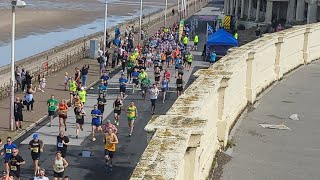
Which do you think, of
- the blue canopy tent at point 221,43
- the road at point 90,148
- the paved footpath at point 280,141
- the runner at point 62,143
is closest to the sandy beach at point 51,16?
the blue canopy tent at point 221,43

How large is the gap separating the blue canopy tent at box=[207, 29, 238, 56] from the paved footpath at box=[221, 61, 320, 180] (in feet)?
A: 53.7

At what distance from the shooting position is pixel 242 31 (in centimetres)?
5538

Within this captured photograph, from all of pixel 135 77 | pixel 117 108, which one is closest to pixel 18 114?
pixel 117 108

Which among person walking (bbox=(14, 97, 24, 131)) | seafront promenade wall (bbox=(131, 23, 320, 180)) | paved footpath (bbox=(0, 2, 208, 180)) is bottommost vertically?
paved footpath (bbox=(0, 2, 208, 180))

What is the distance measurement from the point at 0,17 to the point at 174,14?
26.0 m

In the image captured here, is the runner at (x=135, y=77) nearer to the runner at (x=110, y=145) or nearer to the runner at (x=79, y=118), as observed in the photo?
the runner at (x=79, y=118)

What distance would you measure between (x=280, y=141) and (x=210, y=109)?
3277mm

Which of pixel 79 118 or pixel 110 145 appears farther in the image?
pixel 79 118

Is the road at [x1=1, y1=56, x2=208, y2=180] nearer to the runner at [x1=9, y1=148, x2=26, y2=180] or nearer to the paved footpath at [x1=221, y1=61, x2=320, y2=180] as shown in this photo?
the runner at [x1=9, y1=148, x2=26, y2=180]

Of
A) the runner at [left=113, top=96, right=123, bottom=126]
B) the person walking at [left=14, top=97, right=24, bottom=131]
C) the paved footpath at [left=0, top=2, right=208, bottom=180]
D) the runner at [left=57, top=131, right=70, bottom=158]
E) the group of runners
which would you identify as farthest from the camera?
the runner at [left=113, top=96, right=123, bottom=126]

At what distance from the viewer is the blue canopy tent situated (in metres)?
35.5

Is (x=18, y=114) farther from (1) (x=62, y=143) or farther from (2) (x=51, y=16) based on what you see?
(2) (x=51, y=16)

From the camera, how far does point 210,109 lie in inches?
425

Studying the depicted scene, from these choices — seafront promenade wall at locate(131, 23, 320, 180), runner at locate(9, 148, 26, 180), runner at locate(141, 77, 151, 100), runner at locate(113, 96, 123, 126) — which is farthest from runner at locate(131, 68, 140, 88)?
runner at locate(9, 148, 26, 180)
